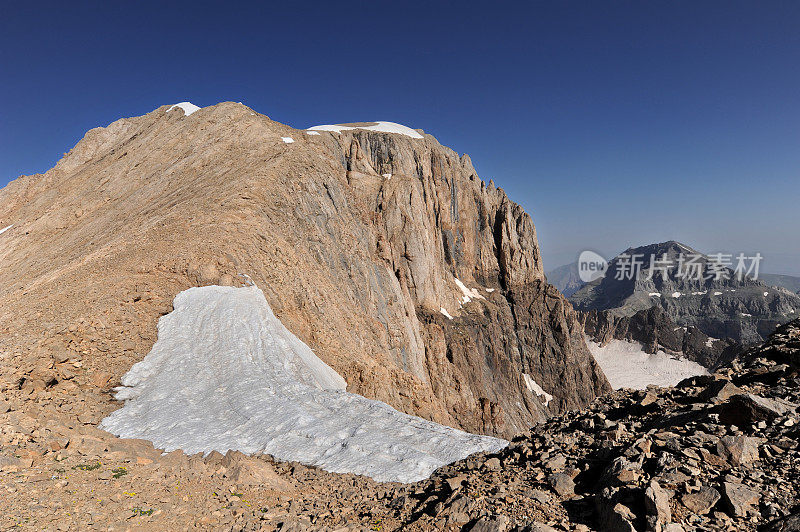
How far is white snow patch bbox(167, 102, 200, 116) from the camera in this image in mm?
53912

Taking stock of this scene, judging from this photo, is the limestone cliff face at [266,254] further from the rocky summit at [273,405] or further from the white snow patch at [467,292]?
the white snow patch at [467,292]

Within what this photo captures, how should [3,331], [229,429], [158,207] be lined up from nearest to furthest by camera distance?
[229,429] < [3,331] < [158,207]

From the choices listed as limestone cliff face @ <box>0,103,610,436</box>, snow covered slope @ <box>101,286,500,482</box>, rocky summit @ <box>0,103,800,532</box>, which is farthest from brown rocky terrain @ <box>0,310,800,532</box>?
limestone cliff face @ <box>0,103,610,436</box>

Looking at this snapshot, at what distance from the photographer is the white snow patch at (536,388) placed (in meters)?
90.5

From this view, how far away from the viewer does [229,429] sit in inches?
397

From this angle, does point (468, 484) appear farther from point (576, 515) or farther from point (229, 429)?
point (229, 429)

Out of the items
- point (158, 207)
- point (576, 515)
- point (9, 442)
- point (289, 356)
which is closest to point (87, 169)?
point (158, 207)

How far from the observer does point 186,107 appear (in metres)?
55.8

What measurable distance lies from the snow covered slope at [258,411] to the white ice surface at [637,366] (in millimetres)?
160125

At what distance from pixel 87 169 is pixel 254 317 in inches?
2005

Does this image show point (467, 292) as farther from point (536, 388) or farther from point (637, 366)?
point (637, 366)

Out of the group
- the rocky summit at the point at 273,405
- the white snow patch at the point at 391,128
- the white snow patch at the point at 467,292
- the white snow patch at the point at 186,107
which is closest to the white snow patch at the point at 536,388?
the white snow patch at the point at 467,292

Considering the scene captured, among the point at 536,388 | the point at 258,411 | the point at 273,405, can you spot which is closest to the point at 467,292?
the point at 536,388

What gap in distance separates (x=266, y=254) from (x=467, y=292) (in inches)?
2795
